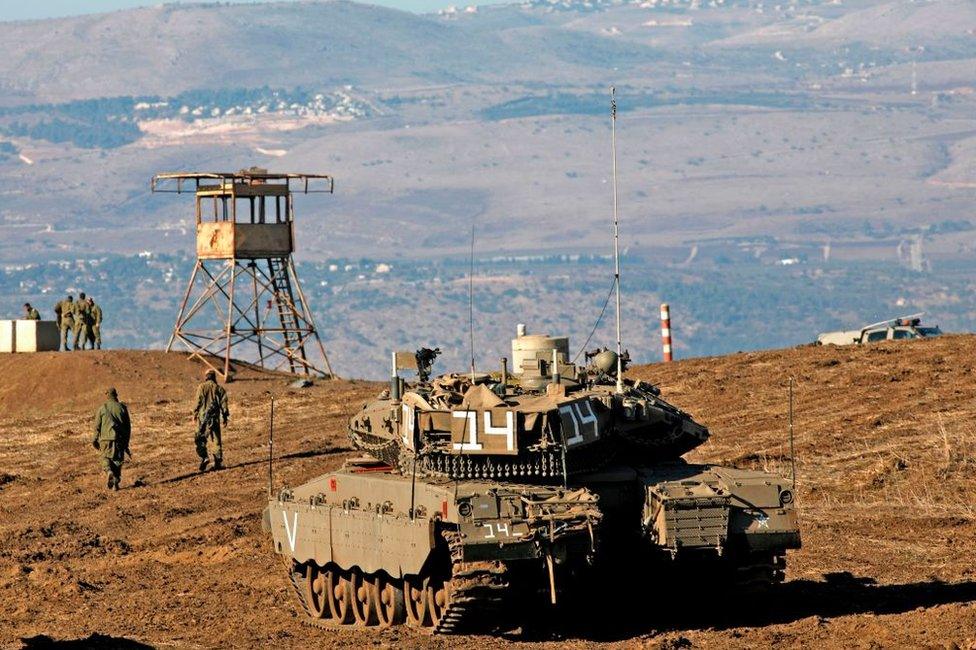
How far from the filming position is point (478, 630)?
20562mm

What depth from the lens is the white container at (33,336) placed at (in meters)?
57.7

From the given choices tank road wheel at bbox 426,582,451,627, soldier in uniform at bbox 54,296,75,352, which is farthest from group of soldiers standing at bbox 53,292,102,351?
tank road wheel at bbox 426,582,451,627

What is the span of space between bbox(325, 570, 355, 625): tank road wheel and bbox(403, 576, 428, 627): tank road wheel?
41.4 inches

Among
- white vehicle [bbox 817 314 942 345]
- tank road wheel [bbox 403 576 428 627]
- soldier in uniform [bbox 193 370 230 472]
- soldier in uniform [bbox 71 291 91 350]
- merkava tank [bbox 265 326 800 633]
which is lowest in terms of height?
soldier in uniform [bbox 71 291 91 350]

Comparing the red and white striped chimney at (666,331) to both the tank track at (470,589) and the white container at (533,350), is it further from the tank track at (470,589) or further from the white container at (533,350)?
the tank track at (470,589)

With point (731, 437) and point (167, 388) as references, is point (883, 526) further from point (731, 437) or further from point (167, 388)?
point (167, 388)

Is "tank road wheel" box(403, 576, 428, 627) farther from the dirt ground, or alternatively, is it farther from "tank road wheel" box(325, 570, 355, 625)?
"tank road wheel" box(325, 570, 355, 625)

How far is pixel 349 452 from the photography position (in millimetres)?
35969

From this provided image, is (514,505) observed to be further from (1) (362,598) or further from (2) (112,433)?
(2) (112,433)

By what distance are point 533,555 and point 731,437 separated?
51.3 feet

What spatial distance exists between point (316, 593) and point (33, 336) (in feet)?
120

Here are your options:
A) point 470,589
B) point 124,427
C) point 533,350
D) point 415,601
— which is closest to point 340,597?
point 415,601

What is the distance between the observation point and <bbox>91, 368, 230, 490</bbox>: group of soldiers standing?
3388cm

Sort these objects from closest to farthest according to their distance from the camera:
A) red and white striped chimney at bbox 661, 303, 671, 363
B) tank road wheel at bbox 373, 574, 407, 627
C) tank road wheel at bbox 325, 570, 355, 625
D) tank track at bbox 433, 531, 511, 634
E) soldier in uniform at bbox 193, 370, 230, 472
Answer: tank track at bbox 433, 531, 511, 634, tank road wheel at bbox 373, 574, 407, 627, tank road wheel at bbox 325, 570, 355, 625, soldier in uniform at bbox 193, 370, 230, 472, red and white striped chimney at bbox 661, 303, 671, 363
